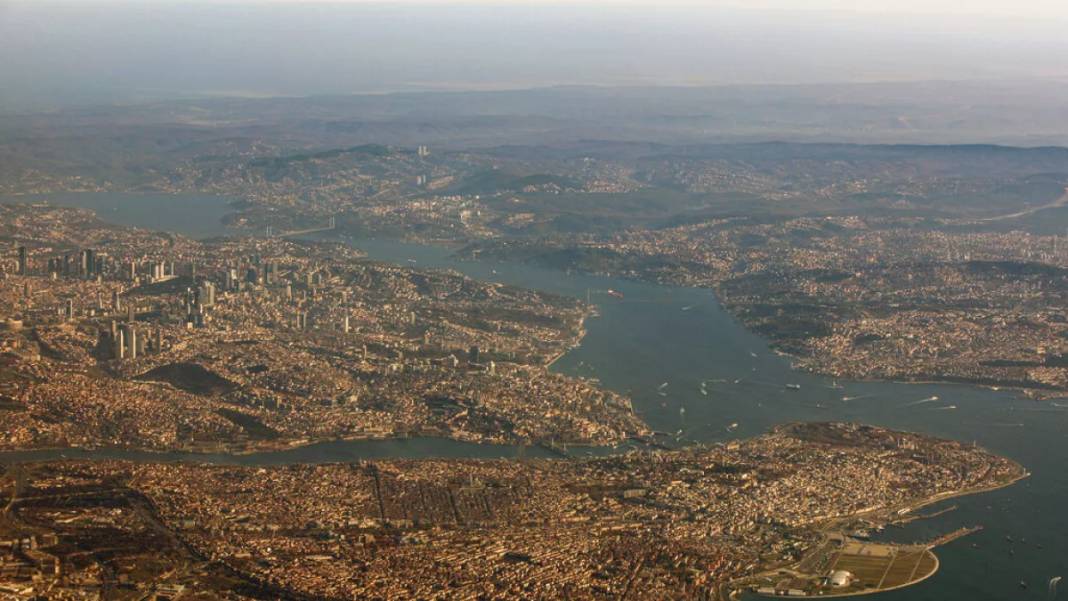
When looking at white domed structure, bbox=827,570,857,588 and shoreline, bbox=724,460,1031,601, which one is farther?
white domed structure, bbox=827,570,857,588

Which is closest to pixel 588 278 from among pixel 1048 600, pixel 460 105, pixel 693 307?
pixel 693 307

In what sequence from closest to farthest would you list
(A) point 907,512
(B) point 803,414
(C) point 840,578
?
(C) point 840,578 < (A) point 907,512 < (B) point 803,414

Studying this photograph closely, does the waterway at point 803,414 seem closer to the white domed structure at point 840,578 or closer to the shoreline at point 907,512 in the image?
the shoreline at point 907,512

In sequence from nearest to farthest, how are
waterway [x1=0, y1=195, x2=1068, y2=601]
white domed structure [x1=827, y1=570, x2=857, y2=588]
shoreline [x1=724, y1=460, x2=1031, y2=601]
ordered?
shoreline [x1=724, y1=460, x2=1031, y2=601], white domed structure [x1=827, y1=570, x2=857, y2=588], waterway [x1=0, y1=195, x2=1068, y2=601]

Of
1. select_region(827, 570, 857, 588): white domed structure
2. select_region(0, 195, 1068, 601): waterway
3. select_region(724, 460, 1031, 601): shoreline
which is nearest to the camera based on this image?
select_region(724, 460, 1031, 601): shoreline

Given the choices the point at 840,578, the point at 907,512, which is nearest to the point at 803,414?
the point at 907,512

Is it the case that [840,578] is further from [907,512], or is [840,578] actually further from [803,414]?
[803,414]

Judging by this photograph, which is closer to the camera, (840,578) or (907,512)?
(840,578)

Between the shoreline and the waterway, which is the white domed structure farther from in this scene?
the waterway

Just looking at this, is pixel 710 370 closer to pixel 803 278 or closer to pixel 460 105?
pixel 803 278
